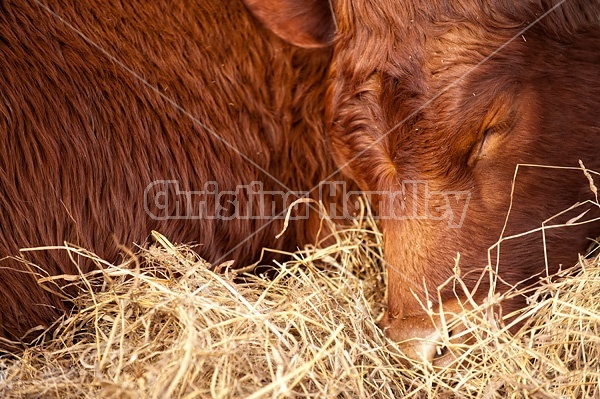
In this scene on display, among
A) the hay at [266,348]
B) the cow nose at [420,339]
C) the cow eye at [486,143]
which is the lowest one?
the cow nose at [420,339]

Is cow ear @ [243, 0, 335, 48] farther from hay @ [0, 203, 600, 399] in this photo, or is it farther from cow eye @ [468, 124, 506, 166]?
hay @ [0, 203, 600, 399]

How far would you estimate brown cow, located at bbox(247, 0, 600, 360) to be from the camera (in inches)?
83.2

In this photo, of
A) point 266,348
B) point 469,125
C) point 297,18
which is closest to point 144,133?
point 297,18

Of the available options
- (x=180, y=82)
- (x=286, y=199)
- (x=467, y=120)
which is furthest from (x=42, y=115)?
(x=467, y=120)

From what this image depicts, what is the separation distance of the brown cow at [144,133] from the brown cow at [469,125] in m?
0.44

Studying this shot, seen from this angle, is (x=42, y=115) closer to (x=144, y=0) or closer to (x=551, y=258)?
(x=144, y=0)

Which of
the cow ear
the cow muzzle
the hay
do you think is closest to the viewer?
the hay

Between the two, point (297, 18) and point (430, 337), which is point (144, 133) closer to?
point (297, 18)

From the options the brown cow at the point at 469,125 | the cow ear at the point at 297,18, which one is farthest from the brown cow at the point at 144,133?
the brown cow at the point at 469,125

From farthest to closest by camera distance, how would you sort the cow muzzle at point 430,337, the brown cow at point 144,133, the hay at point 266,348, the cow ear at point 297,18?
the cow ear at point 297,18 → the brown cow at point 144,133 → the cow muzzle at point 430,337 → the hay at point 266,348

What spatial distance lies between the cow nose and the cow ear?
1.11 metres

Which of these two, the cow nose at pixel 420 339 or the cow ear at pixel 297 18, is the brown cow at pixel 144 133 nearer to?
the cow ear at pixel 297 18

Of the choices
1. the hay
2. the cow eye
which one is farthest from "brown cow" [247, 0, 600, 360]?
the hay

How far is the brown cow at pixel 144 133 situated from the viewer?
2264 mm
